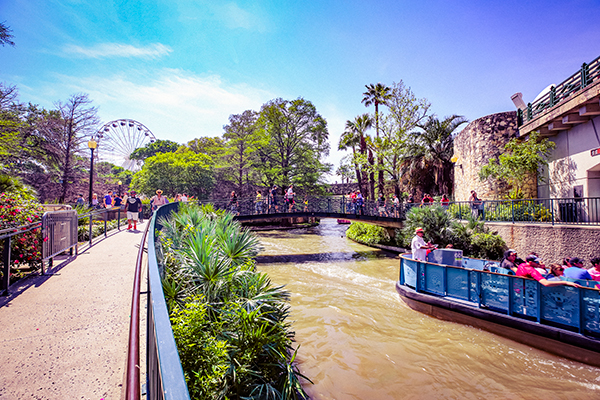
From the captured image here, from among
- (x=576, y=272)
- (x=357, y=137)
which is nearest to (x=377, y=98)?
(x=357, y=137)

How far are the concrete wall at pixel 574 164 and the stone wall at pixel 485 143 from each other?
1.52 m

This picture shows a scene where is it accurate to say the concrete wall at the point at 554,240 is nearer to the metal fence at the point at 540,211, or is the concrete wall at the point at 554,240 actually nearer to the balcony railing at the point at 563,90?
the metal fence at the point at 540,211

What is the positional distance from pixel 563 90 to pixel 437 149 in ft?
52.7

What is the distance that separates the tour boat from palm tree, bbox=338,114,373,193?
20629 mm

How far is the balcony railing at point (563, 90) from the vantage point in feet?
37.7

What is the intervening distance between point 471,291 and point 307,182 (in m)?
25.9

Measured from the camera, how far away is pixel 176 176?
33.0 metres

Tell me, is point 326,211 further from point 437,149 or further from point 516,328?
point 437,149

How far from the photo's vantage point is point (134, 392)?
150 centimetres

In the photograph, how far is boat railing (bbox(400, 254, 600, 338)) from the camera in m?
5.98

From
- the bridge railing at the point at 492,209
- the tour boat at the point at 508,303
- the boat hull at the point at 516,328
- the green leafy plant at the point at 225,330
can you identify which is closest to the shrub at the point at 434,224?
the bridge railing at the point at 492,209

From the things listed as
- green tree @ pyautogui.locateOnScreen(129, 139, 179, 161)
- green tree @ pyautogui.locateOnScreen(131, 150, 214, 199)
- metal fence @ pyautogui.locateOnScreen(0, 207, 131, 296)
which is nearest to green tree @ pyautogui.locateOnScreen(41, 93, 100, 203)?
green tree @ pyautogui.locateOnScreen(131, 150, 214, 199)

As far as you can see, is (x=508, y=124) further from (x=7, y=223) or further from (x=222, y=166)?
(x=222, y=166)

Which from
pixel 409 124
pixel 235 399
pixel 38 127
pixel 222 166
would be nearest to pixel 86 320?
pixel 235 399
